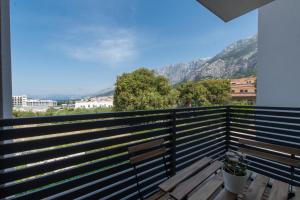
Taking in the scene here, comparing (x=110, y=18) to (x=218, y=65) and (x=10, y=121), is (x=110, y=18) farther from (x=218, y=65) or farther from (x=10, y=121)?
(x=10, y=121)

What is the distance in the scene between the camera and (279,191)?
1317mm

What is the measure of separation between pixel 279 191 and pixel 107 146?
1.42 m

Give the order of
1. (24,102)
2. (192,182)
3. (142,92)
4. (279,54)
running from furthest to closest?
(142,92)
(279,54)
(24,102)
(192,182)

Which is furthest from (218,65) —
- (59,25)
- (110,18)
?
(59,25)

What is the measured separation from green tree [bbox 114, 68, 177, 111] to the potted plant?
1405 centimetres

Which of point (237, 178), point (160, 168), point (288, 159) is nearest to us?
point (237, 178)

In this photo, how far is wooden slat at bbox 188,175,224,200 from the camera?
1.24 m

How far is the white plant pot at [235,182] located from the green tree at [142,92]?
14057 millimetres

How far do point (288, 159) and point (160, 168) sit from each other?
1345 millimetres

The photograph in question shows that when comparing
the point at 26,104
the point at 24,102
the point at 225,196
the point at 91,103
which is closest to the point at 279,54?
the point at 225,196

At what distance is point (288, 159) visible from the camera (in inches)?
→ 68.4

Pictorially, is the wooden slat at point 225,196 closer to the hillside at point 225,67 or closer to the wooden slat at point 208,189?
the wooden slat at point 208,189

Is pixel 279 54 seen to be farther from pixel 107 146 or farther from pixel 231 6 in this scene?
pixel 107 146

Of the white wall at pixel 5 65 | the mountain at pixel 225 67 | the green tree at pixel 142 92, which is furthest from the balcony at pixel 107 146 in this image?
the mountain at pixel 225 67
